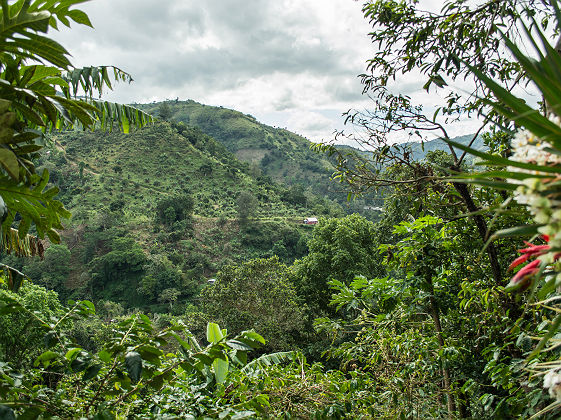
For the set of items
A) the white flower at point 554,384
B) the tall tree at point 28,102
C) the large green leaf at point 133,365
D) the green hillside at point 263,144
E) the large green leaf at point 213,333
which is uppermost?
the green hillside at point 263,144

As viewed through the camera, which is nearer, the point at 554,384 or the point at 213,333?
the point at 554,384

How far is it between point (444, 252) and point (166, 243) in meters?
39.4

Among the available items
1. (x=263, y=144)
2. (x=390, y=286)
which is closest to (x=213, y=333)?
(x=390, y=286)

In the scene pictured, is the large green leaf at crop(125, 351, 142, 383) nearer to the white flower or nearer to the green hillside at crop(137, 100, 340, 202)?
the white flower

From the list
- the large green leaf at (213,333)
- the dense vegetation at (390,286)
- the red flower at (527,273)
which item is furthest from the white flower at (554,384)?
the large green leaf at (213,333)

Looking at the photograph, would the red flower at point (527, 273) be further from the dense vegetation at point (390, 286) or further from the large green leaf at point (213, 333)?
the large green leaf at point (213, 333)

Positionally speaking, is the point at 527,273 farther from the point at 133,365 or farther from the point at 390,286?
the point at 390,286

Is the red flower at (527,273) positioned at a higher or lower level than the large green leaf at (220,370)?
higher

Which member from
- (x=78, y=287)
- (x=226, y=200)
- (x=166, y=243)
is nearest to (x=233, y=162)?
(x=226, y=200)

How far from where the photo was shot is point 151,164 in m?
51.9

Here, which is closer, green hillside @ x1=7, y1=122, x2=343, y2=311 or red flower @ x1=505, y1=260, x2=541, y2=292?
red flower @ x1=505, y1=260, x2=541, y2=292

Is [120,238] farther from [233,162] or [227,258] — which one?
[233,162]

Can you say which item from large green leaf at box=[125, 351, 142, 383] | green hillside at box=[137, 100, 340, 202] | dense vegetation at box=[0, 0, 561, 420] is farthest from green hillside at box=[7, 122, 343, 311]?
large green leaf at box=[125, 351, 142, 383]

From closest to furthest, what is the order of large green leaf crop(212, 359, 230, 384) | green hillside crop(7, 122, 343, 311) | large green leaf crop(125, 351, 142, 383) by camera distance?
large green leaf crop(125, 351, 142, 383) → large green leaf crop(212, 359, 230, 384) → green hillside crop(7, 122, 343, 311)
